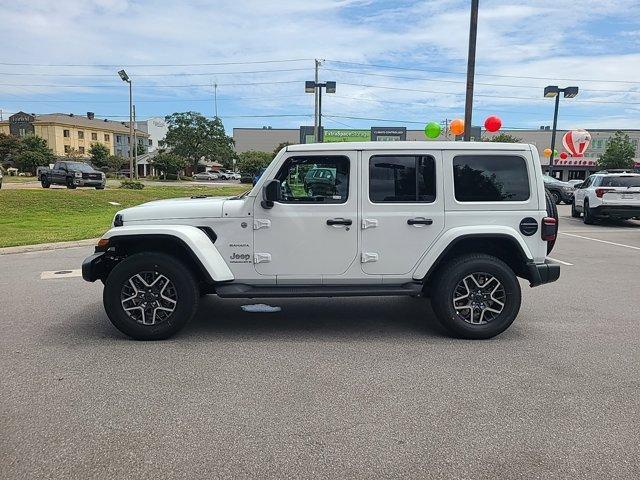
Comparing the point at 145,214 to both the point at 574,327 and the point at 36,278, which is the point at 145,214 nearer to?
the point at 36,278

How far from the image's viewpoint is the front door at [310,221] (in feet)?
16.5

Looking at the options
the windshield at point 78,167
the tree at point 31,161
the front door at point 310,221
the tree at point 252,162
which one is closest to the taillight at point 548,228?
the front door at point 310,221

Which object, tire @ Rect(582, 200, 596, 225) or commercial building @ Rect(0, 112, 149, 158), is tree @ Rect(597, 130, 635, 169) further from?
commercial building @ Rect(0, 112, 149, 158)

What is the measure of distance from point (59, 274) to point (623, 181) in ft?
52.0

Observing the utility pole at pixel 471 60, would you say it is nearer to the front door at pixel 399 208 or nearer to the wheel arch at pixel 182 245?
the front door at pixel 399 208

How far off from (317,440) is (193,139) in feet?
240

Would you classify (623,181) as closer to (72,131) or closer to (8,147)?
(8,147)

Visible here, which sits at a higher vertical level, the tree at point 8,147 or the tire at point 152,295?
the tree at point 8,147

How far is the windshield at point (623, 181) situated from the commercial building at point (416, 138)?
1766cm

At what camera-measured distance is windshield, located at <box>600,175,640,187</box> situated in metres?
16.2

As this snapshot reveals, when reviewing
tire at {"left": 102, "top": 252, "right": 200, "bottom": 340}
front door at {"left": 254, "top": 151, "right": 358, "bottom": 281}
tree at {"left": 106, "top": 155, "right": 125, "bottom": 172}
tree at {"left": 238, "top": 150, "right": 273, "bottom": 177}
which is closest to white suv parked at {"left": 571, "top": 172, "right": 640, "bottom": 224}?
front door at {"left": 254, "top": 151, "right": 358, "bottom": 281}

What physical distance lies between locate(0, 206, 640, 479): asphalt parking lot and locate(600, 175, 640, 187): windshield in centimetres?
1167

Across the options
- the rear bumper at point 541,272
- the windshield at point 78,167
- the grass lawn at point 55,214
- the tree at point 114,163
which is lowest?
the grass lawn at point 55,214

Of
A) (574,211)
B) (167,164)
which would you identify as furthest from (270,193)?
(167,164)
